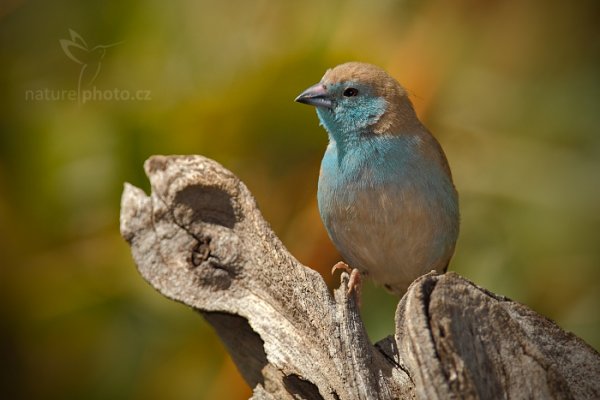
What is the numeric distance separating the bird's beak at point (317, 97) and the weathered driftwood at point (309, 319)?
2.45ft

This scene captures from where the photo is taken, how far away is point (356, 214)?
3.52 meters

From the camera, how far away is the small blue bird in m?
3.50

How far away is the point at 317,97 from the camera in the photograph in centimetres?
358

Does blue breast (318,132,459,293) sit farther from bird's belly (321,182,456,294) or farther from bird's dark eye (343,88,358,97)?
bird's dark eye (343,88,358,97)

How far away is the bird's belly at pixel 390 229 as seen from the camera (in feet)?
11.5

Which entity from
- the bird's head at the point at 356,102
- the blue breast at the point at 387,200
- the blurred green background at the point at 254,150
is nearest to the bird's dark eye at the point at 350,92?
the bird's head at the point at 356,102

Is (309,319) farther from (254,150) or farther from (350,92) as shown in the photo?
(254,150)

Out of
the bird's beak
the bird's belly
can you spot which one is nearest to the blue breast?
the bird's belly

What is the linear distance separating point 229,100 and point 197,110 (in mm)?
183

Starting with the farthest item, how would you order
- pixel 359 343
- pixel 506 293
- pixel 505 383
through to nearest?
pixel 506 293
pixel 359 343
pixel 505 383

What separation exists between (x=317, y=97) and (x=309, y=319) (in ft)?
3.93

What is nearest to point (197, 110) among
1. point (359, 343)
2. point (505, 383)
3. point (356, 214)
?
point (356, 214)

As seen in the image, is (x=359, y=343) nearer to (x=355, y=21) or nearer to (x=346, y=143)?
(x=346, y=143)

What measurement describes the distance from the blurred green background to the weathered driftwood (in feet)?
4.70
